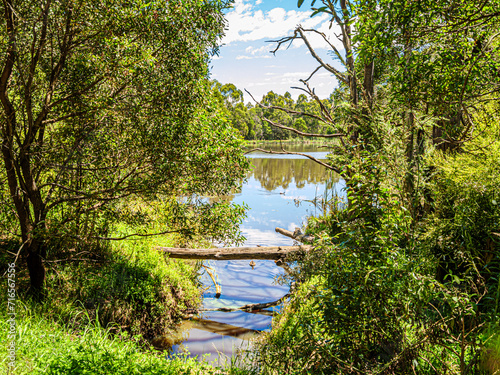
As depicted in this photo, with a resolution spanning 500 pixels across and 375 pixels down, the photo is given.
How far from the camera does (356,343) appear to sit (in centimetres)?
252

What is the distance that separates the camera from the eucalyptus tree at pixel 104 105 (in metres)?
4.19

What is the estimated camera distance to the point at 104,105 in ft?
14.0

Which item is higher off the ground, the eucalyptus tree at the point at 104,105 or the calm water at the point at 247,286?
the eucalyptus tree at the point at 104,105

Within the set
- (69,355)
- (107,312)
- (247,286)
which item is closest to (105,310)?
(107,312)

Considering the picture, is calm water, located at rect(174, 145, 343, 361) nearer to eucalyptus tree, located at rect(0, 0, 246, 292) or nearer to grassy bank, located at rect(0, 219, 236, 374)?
grassy bank, located at rect(0, 219, 236, 374)

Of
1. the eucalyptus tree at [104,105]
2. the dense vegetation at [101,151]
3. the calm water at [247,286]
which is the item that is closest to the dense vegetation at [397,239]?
the calm water at [247,286]

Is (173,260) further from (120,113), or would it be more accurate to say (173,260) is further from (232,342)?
(120,113)

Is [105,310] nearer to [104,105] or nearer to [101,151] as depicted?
[101,151]

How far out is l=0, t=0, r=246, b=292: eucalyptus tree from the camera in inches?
→ 165

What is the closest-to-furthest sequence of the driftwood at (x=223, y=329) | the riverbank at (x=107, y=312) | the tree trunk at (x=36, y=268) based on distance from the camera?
the riverbank at (x=107, y=312) → the tree trunk at (x=36, y=268) → the driftwood at (x=223, y=329)

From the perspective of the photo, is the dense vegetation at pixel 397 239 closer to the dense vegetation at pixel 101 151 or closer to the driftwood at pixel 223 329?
the dense vegetation at pixel 101 151

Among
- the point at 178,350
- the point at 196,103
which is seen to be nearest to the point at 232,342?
the point at 178,350

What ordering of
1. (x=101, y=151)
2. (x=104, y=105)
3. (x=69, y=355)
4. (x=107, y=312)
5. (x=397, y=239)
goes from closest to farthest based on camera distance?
(x=397, y=239), (x=69, y=355), (x=104, y=105), (x=101, y=151), (x=107, y=312)

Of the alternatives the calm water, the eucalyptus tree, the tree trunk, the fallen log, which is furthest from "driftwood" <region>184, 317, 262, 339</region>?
the tree trunk
